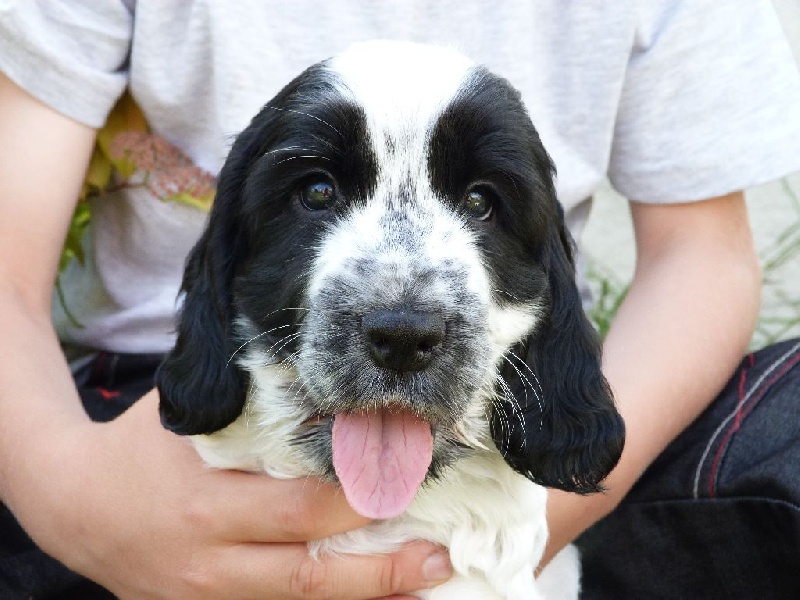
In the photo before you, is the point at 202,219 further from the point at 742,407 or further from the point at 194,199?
the point at 742,407

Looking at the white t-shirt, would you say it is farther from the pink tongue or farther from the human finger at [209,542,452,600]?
the pink tongue

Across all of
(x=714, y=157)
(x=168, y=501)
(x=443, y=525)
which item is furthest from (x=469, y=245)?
(x=714, y=157)

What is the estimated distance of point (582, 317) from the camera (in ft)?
6.87

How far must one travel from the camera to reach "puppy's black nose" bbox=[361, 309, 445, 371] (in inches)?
65.7

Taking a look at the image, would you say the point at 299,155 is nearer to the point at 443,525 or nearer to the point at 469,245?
the point at 469,245

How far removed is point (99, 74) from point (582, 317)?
1.37 meters

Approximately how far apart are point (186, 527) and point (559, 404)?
81 cm

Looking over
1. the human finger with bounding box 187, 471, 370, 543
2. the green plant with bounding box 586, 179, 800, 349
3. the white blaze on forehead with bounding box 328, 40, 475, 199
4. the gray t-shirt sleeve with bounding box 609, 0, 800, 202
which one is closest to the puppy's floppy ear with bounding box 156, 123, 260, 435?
the human finger with bounding box 187, 471, 370, 543

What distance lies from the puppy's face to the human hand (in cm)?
18

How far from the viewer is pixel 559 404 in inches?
→ 81.0

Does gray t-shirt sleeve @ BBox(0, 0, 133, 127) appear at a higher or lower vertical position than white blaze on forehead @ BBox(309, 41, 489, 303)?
lower

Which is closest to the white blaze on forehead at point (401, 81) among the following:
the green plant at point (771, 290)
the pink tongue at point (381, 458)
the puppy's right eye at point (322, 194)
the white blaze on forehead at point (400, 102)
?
the white blaze on forehead at point (400, 102)

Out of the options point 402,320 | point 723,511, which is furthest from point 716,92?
point 402,320

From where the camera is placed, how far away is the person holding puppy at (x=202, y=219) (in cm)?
225
